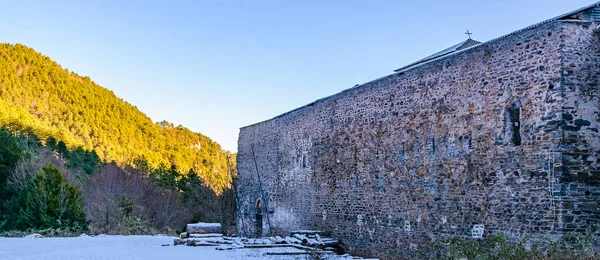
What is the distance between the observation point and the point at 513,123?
11016 millimetres

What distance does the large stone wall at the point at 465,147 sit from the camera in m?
10.0

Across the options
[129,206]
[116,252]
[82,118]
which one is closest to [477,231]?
[116,252]

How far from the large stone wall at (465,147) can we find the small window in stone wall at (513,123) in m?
0.02

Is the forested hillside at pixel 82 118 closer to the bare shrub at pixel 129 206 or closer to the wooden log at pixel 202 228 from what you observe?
the bare shrub at pixel 129 206

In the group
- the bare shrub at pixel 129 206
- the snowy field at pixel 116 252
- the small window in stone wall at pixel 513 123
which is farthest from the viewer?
→ the bare shrub at pixel 129 206

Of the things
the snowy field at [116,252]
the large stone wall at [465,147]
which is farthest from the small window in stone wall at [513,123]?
the snowy field at [116,252]

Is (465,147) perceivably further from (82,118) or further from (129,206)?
(82,118)

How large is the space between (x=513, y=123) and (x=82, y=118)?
61.4m

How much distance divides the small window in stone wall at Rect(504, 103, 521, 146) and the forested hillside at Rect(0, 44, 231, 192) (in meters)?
41.2

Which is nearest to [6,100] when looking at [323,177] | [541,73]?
[323,177]

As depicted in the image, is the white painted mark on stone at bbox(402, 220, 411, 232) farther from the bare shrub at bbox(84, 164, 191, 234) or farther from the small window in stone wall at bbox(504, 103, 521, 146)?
the bare shrub at bbox(84, 164, 191, 234)

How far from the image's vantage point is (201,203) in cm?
4000

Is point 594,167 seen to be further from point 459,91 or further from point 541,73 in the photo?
point 459,91

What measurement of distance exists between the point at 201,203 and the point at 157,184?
19.9 ft
